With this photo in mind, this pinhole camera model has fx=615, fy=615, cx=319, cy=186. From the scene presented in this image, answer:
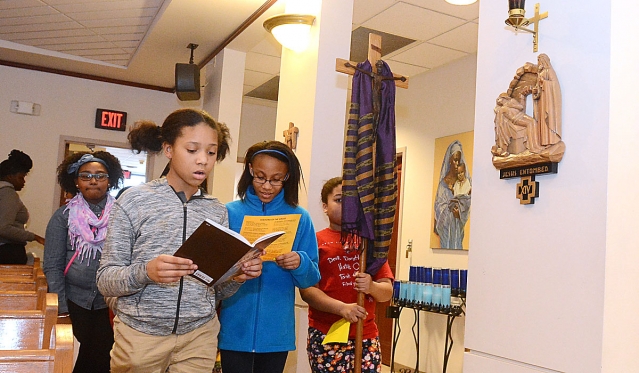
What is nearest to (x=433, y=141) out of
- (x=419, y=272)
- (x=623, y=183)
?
(x=419, y=272)

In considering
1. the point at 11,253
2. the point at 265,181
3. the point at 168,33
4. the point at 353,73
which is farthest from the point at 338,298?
the point at 168,33

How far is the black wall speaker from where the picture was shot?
5832mm

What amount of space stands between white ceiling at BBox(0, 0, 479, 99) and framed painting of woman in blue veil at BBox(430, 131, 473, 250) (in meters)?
0.87

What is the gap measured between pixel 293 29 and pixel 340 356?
2.24 meters

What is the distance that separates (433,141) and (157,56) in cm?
306

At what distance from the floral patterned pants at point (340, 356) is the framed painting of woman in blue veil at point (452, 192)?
9.97 ft

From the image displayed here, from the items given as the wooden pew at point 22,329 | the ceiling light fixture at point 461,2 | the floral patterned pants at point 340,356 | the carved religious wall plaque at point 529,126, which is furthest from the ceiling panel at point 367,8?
the wooden pew at point 22,329

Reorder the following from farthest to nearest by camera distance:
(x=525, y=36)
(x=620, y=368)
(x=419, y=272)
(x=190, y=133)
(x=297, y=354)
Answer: (x=419, y=272) < (x=297, y=354) < (x=525, y=36) < (x=190, y=133) < (x=620, y=368)

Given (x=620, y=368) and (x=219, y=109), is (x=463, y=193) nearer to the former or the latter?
(x=219, y=109)

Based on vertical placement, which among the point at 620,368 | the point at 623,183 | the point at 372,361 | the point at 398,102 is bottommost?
the point at 372,361

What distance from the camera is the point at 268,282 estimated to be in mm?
2289

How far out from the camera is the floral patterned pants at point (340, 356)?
2.53 metres

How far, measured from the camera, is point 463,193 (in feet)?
18.3

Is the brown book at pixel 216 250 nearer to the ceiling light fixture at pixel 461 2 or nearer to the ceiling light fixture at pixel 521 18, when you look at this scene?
the ceiling light fixture at pixel 521 18
